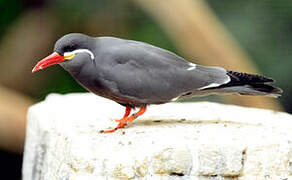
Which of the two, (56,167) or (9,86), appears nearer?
(56,167)

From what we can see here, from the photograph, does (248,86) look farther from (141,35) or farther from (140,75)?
(141,35)

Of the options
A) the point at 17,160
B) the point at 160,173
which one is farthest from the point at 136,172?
the point at 17,160

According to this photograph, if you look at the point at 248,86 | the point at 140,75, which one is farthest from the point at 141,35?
the point at 140,75

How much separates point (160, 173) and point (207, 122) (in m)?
0.93

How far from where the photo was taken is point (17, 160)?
9016 mm

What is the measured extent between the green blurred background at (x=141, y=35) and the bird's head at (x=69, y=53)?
366cm

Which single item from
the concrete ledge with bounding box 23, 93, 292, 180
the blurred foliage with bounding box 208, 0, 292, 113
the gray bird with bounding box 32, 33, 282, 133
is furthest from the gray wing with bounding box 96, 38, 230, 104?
the blurred foliage with bounding box 208, 0, 292, 113

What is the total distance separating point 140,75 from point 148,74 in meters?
0.07

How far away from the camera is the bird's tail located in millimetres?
4895

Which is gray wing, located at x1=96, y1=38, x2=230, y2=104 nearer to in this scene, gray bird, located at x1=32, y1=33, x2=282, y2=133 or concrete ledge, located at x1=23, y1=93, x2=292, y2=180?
gray bird, located at x1=32, y1=33, x2=282, y2=133

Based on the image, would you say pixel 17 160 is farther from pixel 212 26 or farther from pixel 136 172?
pixel 136 172

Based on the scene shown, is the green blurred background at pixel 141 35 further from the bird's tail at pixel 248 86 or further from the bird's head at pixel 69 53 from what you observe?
the bird's head at pixel 69 53

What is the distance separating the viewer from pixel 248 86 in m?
4.96

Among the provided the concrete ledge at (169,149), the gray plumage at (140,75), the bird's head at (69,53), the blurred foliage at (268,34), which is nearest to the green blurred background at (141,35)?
the blurred foliage at (268,34)
